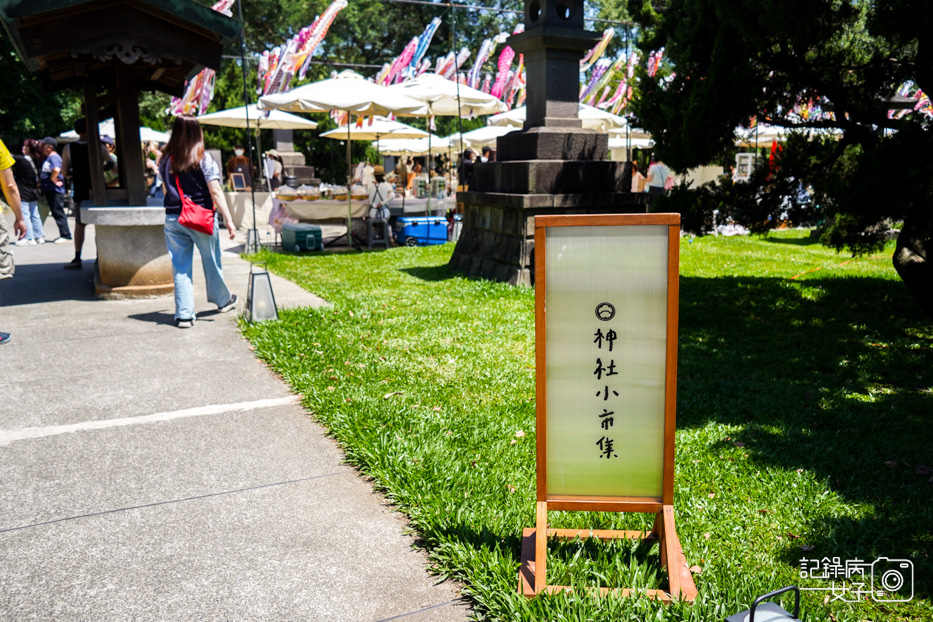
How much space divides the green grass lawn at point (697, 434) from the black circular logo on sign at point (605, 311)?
1.00 metres

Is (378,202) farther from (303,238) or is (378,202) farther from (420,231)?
(303,238)

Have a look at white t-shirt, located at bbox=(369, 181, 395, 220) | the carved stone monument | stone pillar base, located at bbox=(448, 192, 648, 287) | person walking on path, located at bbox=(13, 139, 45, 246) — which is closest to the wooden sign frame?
stone pillar base, located at bbox=(448, 192, 648, 287)

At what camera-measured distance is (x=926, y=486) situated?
3602 mm

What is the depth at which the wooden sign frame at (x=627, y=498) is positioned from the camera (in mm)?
2639

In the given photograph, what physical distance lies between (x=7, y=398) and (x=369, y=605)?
364 centimetres

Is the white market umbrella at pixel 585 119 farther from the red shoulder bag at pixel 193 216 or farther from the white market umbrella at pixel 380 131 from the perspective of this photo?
the red shoulder bag at pixel 193 216

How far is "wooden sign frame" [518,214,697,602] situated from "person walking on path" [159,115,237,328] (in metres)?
4.91

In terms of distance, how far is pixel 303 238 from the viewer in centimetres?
1312

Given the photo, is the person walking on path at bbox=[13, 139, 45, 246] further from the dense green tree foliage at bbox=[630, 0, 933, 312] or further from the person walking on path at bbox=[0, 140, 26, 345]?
the dense green tree foliage at bbox=[630, 0, 933, 312]

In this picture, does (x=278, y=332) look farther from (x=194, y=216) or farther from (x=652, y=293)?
(x=652, y=293)

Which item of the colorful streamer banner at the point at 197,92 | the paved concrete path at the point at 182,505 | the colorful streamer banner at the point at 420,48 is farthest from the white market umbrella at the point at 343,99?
the colorful streamer banner at the point at 420,48

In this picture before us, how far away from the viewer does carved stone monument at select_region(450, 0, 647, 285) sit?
28.7ft

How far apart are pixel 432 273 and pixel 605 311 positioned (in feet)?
25.4

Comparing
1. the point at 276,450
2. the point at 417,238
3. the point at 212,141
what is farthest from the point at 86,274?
the point at 212,141
